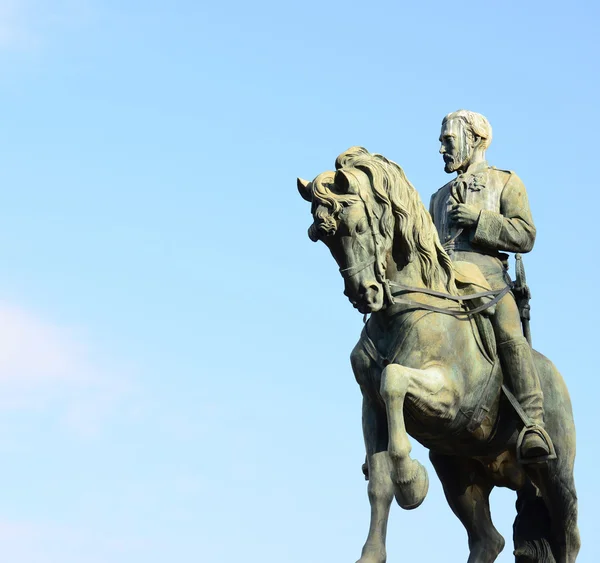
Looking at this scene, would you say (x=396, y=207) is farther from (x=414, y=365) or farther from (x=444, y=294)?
(x=414, y=365)

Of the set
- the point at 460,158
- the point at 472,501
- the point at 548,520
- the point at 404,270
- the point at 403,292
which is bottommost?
the point at 548,520

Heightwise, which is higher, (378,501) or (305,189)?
(305,189)

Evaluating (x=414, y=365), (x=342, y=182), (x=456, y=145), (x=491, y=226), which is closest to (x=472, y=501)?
(x=414, y=365)

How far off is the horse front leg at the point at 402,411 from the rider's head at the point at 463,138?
272 centimetres

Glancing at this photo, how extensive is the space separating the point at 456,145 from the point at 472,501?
3.40 m

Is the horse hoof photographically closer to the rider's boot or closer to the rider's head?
the rider's boot

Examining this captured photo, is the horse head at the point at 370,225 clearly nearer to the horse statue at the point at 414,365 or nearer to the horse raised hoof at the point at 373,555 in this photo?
the horse statue at the point at 414,365

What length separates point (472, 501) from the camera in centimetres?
1541

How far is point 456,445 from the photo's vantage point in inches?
572

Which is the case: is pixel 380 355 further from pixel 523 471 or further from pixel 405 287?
pixel 523 471

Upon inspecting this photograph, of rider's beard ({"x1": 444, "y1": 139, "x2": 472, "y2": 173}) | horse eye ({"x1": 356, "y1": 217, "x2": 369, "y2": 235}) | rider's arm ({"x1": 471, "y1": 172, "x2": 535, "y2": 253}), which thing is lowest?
horse eye ({"x1": 356, "y1": 217, "x2": 369, "y2": 235})

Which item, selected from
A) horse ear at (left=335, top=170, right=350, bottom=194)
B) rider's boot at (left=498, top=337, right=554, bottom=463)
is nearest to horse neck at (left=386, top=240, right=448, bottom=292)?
horse ear at (left=335, top=170, right=350, bottom=194)

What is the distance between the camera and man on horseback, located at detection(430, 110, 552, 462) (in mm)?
14344

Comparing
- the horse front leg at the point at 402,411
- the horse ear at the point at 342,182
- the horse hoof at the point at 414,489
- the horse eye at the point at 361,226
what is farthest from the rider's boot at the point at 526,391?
the horse ear at the point at 342,182
